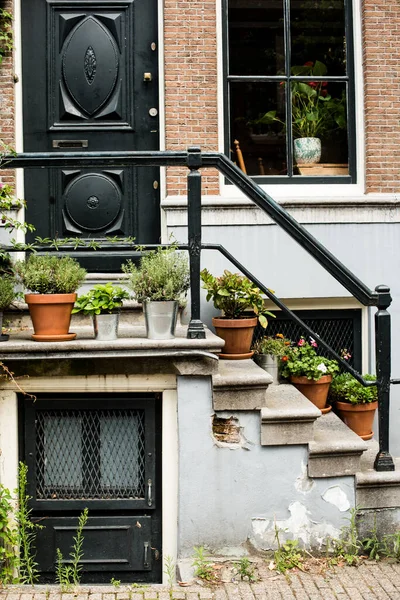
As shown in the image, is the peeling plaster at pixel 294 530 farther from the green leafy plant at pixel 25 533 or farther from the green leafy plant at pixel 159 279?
the green leafy plant at pixel 159 279

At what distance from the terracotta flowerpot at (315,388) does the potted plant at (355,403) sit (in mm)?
193

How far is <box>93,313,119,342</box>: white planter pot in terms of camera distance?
4.53 meters

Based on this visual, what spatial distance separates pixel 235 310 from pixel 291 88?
7.52ft

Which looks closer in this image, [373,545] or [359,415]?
[373,545]

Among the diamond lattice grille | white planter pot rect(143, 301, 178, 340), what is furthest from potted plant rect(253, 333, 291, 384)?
white planter pot rect(143, 301, 178, 340)

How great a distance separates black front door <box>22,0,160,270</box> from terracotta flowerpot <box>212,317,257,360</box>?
145 cm

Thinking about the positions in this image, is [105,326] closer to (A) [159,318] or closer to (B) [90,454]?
(A) [159,318]

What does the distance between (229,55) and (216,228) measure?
5.04 ft

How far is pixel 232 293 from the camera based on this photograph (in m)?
5.45

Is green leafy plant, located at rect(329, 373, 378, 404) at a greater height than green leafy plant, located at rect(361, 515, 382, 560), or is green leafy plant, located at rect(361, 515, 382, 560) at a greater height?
green leafy plant, located at rect(329, 373, 378, 404)

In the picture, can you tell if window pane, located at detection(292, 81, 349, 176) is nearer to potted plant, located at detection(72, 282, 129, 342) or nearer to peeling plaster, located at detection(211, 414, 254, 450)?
potted plant, located at detection(72, 282, 129, 342)

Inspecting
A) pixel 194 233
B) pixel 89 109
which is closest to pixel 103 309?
pixel 194 233

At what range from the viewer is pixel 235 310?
547 cm

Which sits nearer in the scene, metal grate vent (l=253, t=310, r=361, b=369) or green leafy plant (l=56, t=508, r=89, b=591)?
green leafy plant (l=56, t=508, r=89, b=591)
